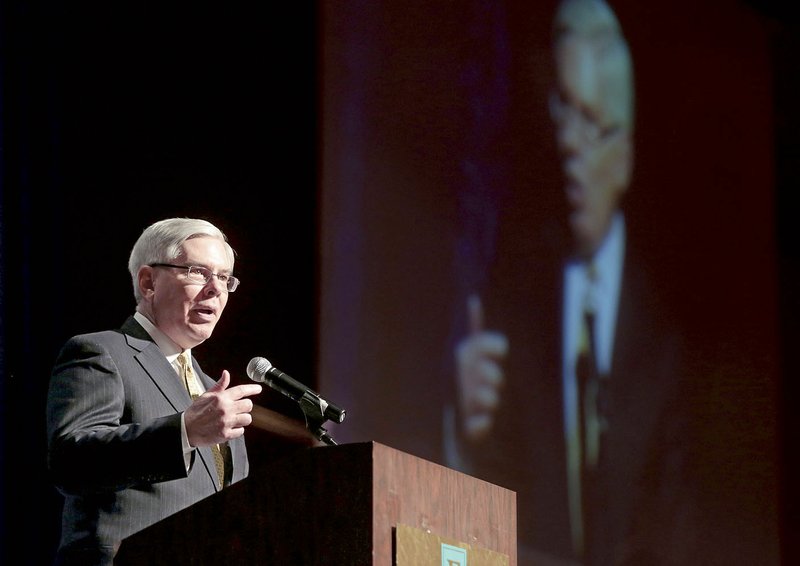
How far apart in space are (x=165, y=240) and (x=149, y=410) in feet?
1.54

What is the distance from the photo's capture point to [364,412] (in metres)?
3.74

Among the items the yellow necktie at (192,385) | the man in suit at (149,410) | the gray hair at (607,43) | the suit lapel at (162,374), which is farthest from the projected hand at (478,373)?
the suit lapel at (162,374)


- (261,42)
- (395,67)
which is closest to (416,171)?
(395,67)

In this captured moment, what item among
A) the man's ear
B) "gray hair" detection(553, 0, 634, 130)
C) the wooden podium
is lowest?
the wooden podium

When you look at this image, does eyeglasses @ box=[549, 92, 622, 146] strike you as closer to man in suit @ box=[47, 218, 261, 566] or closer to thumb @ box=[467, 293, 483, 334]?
thumb @ box=[467, 293, 483, 334]

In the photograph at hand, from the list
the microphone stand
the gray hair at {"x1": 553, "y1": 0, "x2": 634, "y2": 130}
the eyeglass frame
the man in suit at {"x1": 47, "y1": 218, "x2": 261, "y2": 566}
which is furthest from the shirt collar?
the gray hair at {"x1": 553, "y1": 0, "x2": 634, "y2": 130}

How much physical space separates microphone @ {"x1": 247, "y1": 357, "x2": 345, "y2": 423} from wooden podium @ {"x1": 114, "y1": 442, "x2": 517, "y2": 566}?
0.28 m

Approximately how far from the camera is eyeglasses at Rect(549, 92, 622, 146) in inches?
179

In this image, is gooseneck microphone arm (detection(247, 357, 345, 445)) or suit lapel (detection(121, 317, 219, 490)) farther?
suit lapel (detection(121, 317, 219, 490))

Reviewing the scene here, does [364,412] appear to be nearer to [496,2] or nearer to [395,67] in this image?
[395,67]

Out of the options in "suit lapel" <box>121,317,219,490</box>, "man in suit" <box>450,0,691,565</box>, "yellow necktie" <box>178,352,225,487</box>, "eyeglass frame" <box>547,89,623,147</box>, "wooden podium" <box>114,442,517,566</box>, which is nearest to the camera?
"wooden podium" <box>114,442,517,566</box>

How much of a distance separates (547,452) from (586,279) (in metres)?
0.72

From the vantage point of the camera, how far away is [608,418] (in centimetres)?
448

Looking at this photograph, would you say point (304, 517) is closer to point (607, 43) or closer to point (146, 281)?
point (146, 281)
